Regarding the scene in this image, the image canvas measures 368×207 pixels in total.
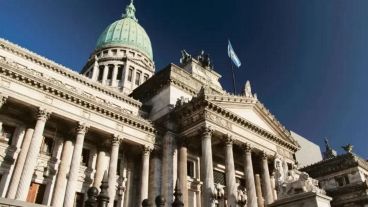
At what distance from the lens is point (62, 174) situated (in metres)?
24.0

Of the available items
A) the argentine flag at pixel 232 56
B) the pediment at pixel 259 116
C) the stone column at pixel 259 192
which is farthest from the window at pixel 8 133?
the argentine flag at pixel 232 56

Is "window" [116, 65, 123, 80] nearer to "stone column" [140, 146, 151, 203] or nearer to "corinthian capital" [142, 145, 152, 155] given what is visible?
"corinthian capital" [142, 145, 152, 155]

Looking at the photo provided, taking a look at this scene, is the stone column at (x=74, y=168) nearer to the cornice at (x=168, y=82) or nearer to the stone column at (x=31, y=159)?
the stone column at (x=31, y=159)

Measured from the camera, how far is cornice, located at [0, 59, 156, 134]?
2292 cm

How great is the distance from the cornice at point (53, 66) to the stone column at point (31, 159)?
9.17 m

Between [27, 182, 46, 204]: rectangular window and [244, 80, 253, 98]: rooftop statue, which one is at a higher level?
[244, 80, 253, 98]: rooftop statue

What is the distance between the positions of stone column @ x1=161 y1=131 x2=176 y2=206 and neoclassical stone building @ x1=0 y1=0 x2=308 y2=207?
0.29ft

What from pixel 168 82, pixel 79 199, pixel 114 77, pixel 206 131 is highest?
pixel 114 77

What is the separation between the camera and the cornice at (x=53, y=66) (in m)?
29.7

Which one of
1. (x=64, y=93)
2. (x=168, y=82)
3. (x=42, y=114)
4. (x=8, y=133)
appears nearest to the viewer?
(x=42, y=114)

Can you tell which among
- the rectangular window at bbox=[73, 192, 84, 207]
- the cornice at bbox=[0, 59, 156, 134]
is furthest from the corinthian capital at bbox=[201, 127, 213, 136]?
the rectangular window at bbox=[73, 192, 84, 207]

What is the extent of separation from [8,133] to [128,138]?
351 inches

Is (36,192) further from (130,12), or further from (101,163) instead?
(130,12)

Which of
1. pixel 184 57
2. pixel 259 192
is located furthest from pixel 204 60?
pixel 259 192
